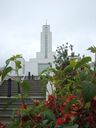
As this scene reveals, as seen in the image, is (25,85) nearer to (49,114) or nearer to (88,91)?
(49,114)

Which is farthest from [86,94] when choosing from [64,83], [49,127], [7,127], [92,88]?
[7,127]

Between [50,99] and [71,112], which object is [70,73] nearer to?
[50,99]


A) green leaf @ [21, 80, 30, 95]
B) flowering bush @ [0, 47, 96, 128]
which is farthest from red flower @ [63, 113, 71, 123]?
green leaf @ [21, 80, 30, 95]

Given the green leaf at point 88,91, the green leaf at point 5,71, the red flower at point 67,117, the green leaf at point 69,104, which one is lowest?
the red flower at point 67,117

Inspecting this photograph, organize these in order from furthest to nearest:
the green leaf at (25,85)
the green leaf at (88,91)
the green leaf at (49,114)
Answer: the green leaf at (25,85), the green leaf at (49,114), the green leaf at (88,91)

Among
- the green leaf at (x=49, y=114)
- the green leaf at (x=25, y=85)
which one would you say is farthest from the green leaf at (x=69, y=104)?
the green leaf at (x=25, y=85)

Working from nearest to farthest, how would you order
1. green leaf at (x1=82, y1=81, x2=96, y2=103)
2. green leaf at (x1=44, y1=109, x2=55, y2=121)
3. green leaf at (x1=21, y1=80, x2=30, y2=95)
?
green leaf at (x1=82, y1=81, x2=96, y2=103) → green leaf at (x1=44, y1=109, x2=55, y2=121) → green leaf at (x1=21, y1=80, x2=30, y2=95)

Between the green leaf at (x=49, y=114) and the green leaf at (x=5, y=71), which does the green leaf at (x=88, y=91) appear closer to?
the green leaf at (x=49, y=114)

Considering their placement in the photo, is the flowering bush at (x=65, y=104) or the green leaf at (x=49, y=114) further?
the green leaf at (x=49, y=114)

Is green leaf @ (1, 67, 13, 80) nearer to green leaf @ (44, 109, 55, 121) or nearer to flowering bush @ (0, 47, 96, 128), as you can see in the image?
flowering bush @ (0, 47, 96, 128)

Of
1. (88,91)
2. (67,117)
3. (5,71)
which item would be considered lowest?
(67,117)

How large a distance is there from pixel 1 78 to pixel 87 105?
49 centimetres

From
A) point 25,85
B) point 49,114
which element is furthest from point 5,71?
point 49,114

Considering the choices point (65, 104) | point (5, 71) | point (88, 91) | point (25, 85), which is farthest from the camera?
point (25, 85)
